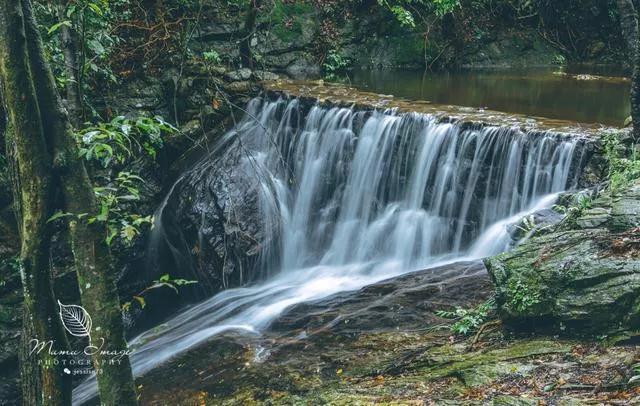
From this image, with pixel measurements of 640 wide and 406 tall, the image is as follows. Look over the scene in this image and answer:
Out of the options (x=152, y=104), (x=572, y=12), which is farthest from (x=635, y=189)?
(x=572, y=12)

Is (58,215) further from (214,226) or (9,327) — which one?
(214,226)

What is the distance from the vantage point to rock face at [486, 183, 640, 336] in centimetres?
435

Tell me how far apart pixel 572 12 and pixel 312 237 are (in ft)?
38.4

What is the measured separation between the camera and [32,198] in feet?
11.8

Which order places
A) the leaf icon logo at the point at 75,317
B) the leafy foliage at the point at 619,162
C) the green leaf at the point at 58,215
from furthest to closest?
the leafy foliage at the point at 619,162, the leaf icon logo at the point at 75,317, the green leaf at the point at 58,215

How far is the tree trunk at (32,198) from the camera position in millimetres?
3482

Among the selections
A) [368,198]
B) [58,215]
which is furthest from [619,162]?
[58,215]

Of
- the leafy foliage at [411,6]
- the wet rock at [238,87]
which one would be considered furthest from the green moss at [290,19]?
the wet rock at [238,87]

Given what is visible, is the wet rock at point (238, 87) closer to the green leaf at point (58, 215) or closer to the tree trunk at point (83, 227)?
the tree trunk at point (83, 227)

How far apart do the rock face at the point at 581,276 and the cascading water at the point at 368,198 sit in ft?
7.92

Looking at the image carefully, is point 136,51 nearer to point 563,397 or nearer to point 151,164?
point 151,164

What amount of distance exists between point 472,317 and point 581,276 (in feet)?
3.73

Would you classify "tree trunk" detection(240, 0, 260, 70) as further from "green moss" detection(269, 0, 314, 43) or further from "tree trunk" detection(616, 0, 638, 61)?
"tree trunk" detection(616, 0, 638, 61)

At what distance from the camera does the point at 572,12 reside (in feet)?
55.9
